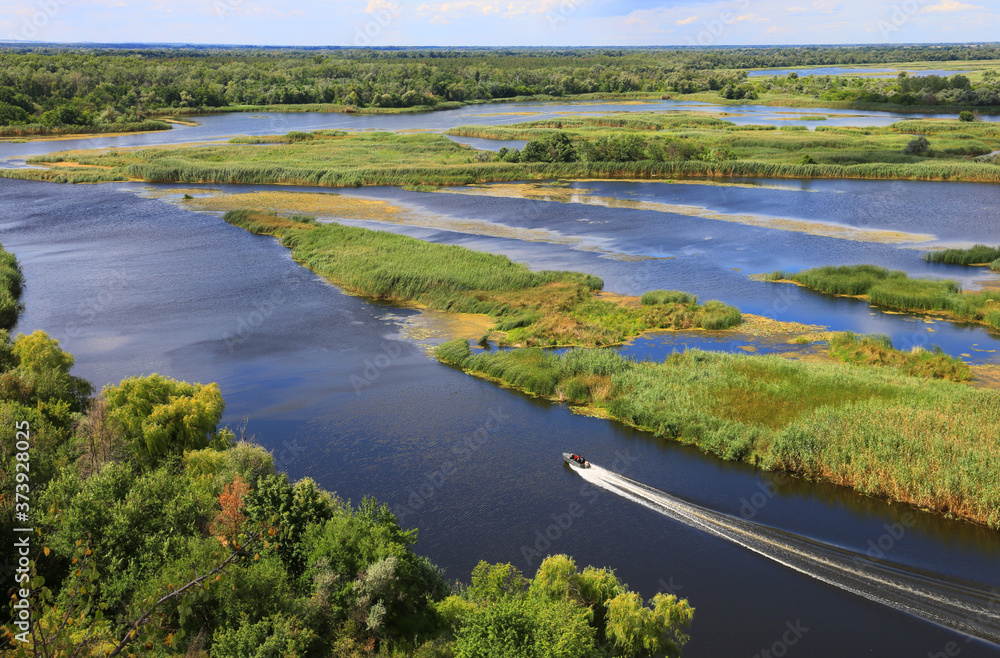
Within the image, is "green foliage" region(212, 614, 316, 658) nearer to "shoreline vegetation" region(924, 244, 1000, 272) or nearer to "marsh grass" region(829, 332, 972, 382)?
"marsh grass" region(829, 332, 972, 382)

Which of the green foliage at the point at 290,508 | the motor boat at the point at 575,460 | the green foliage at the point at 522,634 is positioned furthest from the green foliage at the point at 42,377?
the green foliage at the point at 522,634

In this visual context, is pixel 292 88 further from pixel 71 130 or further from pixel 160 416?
pixel 160 416

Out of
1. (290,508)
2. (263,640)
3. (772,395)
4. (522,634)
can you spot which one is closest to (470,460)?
(290,508)

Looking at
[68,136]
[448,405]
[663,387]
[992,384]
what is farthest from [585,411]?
[68,136]

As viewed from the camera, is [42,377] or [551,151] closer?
[42,377]

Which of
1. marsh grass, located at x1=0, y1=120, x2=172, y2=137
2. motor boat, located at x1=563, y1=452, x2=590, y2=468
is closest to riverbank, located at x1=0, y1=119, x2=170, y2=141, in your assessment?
marsh grass, located at x1=0, y1=120, x2=172, y2=137
